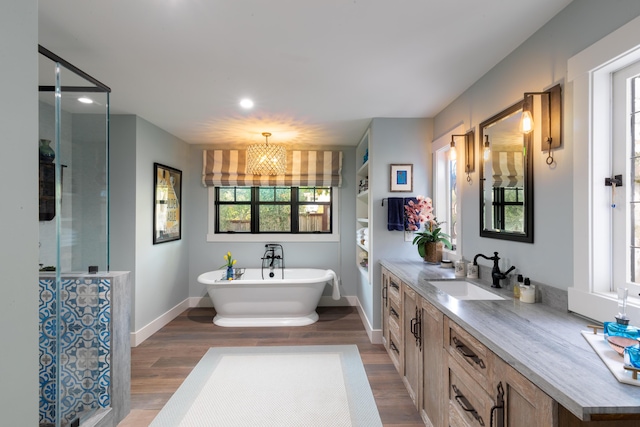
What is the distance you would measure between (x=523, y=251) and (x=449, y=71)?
142 centimetres

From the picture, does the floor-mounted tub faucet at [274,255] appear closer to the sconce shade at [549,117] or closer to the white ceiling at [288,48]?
the white ceiling at [288,48]

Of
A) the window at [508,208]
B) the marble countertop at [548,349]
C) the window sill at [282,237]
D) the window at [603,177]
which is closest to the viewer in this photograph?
the marble countertop at [548,349]

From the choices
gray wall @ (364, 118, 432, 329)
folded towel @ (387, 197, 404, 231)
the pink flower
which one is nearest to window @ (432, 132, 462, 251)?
gray wall @ (364, 118, 432, 329)

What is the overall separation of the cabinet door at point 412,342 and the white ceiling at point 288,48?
169cm

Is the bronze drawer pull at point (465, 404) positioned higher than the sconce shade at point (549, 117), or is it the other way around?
the sconce shade at point (549, 117)

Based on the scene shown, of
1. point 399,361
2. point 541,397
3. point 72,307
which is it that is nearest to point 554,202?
point 541,397

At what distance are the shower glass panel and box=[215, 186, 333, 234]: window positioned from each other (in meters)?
2.64

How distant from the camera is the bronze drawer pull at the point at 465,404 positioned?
1409 mm

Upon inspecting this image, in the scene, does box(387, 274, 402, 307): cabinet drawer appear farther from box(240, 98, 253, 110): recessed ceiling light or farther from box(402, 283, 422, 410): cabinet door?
box(240, 98, 253, 110): recessed ceiling light

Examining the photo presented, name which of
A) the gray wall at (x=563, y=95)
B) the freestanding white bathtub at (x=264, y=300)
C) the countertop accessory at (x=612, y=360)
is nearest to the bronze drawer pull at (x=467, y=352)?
the countertop accessory at (x=612, y=360)

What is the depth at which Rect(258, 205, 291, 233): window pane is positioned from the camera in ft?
16.8

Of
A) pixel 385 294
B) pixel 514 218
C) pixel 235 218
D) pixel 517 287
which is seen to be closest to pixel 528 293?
pixel 517 287

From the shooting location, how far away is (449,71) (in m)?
2.48

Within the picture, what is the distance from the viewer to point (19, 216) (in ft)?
Answer: 3.03
